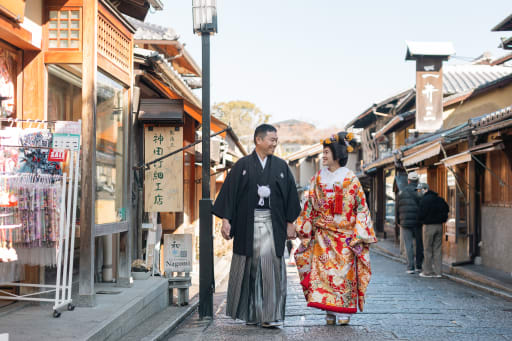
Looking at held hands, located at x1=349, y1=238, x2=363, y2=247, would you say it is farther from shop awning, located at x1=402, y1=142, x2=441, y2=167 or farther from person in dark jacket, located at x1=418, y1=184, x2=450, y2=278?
shop awning, located at x1=402, y1=142, x2=441, y2=167

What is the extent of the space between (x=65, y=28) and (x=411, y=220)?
9.65 meters

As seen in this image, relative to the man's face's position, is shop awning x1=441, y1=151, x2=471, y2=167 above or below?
above

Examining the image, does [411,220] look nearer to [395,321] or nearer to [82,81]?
[395,321]

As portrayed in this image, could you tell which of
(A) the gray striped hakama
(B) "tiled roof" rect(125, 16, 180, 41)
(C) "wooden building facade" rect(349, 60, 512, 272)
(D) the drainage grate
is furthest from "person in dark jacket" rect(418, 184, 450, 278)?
(D) the drainage grate

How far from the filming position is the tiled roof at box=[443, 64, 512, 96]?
23625 millimetres

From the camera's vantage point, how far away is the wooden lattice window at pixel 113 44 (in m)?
7.43

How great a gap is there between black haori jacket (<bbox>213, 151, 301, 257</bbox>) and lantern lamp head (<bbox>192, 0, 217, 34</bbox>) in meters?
1.86

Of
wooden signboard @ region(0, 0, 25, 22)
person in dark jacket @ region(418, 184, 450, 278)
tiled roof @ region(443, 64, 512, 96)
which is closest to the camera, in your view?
wooden signboard @ region(0, 0, 25, 22)

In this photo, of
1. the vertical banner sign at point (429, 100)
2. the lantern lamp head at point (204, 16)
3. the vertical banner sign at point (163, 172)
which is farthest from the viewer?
the vertical banner sign at point (429, 100)

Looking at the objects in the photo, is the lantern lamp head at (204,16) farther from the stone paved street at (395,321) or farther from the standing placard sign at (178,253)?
the stone paved street at (395,321)

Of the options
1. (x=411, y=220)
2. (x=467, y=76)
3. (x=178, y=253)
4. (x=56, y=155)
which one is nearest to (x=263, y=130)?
(x=56, y=155)

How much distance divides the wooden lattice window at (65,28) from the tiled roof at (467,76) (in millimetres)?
18486

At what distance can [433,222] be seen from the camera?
13383 millimetres

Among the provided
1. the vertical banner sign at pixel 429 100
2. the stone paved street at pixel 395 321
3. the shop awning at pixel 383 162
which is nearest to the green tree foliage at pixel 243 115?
the shop awning at pixel 383 162
